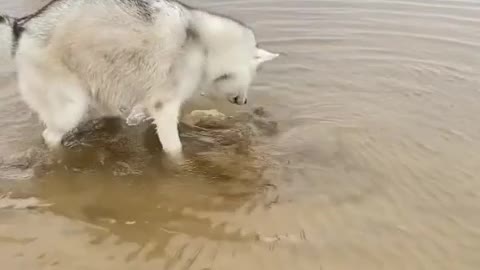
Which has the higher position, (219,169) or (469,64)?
(469,64)

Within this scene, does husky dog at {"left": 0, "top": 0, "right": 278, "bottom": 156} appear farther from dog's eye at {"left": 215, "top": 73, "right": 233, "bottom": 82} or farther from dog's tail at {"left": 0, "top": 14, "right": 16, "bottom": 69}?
dog's eye at {"left": 215, "top": 73, "right": 233, "bottom": 82}

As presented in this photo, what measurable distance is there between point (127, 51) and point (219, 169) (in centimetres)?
129

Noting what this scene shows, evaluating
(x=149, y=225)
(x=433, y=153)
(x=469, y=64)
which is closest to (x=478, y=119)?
(x=433, y=153)

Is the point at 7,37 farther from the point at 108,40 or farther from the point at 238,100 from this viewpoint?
the point at 238,100

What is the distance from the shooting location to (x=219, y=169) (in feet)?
18.3

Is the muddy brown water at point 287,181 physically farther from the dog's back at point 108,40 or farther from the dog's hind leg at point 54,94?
the dog's back at point 108,40

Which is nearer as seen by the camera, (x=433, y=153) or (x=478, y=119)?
(x=433, y=153)

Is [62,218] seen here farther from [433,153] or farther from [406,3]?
[406,3]

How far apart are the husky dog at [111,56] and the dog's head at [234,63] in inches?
1.8

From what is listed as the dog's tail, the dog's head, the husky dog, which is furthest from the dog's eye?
the dog's tail

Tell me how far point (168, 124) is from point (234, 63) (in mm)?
863

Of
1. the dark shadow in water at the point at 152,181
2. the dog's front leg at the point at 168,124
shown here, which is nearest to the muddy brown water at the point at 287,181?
the dark shadow in water at the point at 152,181

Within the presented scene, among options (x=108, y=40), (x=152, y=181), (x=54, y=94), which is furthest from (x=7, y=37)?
(x=152, y=181)

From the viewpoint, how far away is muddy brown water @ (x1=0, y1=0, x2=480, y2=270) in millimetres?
Answer: 4473
